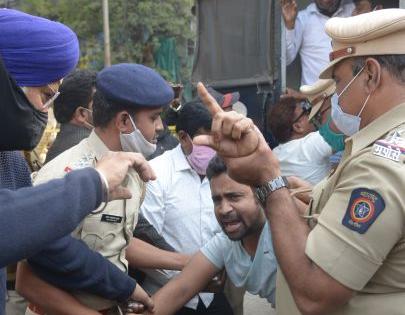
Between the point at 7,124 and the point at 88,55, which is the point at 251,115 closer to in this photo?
the point at 7,124

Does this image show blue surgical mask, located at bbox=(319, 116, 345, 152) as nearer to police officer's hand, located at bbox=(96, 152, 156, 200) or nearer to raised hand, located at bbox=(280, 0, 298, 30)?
police officer's hand, located at bbox=(96, 152, 156, 200)

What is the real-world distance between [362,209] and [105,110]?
1.37 m

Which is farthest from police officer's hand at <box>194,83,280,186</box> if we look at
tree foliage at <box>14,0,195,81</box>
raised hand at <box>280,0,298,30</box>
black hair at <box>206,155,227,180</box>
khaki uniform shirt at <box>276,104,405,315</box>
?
tree foliage at <box>14,0,195,81</box>

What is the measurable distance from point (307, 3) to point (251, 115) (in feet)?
4.98

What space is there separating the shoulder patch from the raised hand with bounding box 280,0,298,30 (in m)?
3.66

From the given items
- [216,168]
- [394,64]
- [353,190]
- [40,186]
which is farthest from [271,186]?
[216,168]

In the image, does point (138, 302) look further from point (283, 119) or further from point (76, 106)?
point (283, 119)

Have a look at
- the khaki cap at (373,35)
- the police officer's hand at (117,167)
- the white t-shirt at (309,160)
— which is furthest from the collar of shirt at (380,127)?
the white t-shirt at (309,160)

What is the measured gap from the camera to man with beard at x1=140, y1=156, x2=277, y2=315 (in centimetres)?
293

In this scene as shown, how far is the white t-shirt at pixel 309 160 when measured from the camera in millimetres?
4273

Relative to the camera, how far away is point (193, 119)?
382cm

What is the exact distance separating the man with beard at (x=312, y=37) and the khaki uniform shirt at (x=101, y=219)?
3.33 meters

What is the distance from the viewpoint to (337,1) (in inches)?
228

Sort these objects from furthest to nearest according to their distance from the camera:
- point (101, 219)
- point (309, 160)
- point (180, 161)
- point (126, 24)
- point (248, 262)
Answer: point (126, 24)
point (309, 160)
point (180, 161)
point (248, 262)
point (101, 219)
